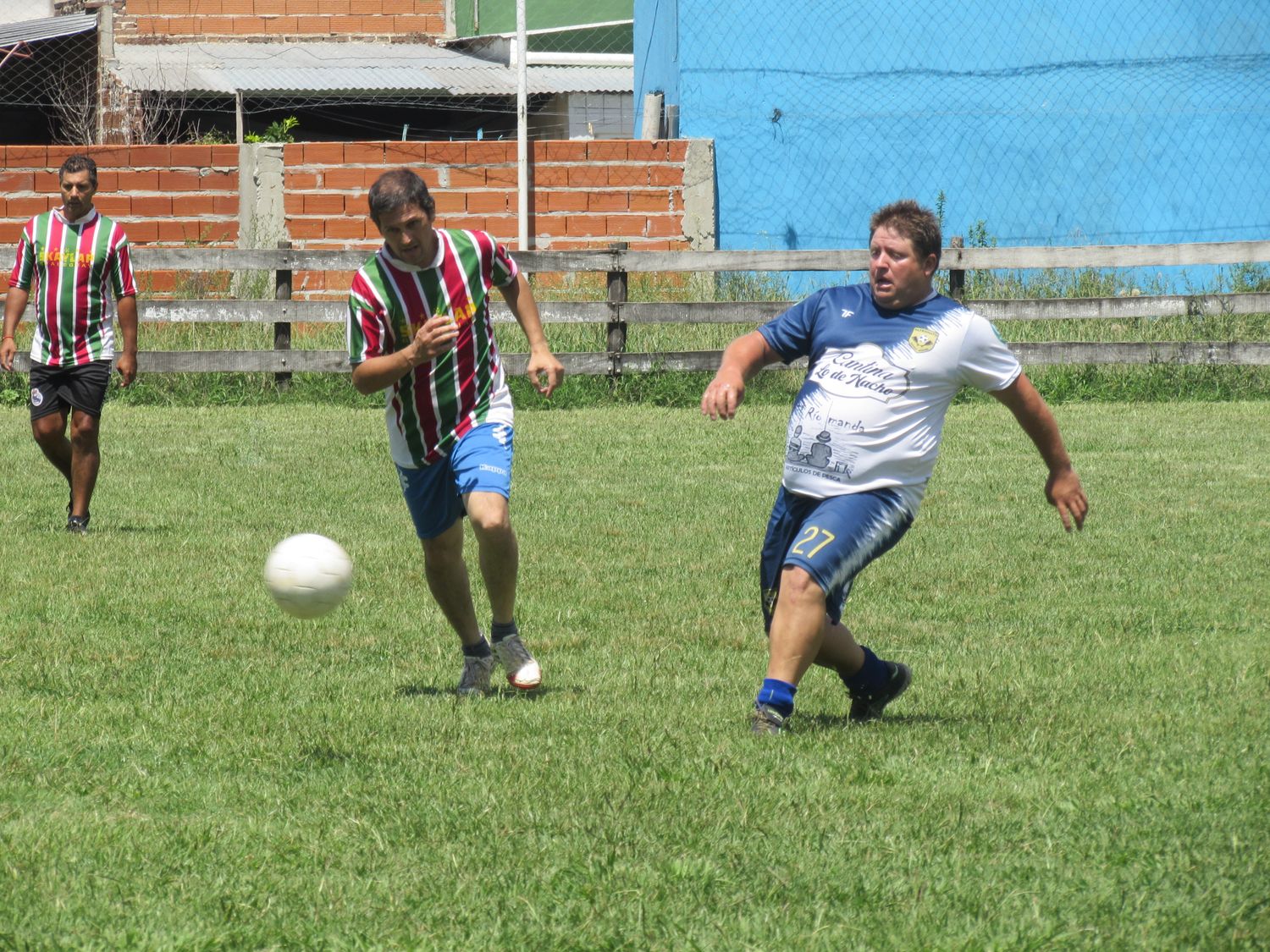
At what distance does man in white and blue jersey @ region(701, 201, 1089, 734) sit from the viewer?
5539 mm

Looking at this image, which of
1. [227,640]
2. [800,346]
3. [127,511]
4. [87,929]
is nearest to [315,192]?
[127,511]

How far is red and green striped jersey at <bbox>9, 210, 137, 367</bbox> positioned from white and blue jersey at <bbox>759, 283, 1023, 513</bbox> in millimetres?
6064

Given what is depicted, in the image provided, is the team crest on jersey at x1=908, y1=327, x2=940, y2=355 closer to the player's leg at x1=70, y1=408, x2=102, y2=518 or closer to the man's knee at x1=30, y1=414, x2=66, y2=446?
the player's leg at x1=70, y1=408, x2=102, y2=518

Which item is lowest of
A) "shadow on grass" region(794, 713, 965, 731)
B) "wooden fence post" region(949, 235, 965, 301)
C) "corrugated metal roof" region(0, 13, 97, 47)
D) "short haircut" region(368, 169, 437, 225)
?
"shadow on grass" region(794, 713, 965, 731)

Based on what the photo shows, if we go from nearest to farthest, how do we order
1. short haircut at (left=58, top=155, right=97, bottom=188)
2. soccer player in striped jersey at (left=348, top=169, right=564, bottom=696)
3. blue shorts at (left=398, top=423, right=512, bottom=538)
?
soccer player in striped jersey at (left=348, top=169, right=564, bottom=696) → blue shorts at (left=398, top=423, right=512, bottom=538) → short haircut at (left=58, top=155, right=97, bottom=188)

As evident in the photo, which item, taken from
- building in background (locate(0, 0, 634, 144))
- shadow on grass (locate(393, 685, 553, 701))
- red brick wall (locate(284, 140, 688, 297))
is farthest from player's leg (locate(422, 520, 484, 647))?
building in background (locate(0, 0, 634, 144))

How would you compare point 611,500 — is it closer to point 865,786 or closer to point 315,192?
point 865,786

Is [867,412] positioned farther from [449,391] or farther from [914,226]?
[449,391]

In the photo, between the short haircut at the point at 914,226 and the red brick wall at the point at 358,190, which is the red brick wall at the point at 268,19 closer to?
the red brick wall at the point at 358,190

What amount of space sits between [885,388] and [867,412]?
0.33 feet

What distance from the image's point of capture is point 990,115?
67.0ft

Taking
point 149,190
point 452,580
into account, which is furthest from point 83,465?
point 149,190

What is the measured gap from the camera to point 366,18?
28891 millimetres

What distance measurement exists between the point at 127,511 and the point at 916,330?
6812mm
